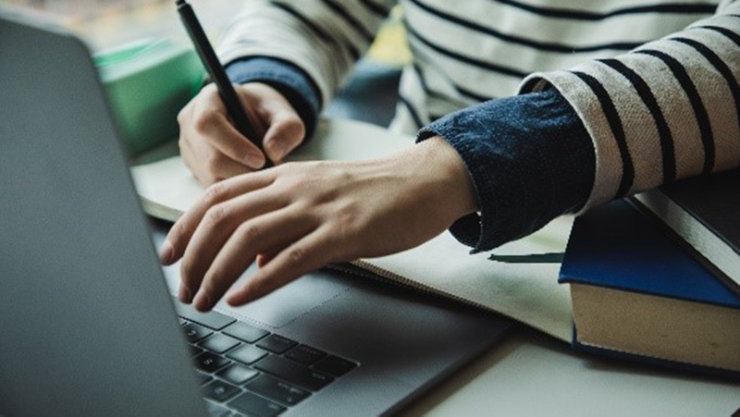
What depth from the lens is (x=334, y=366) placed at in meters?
0.51

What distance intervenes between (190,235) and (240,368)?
0.31 ft

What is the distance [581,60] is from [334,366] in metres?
0.49

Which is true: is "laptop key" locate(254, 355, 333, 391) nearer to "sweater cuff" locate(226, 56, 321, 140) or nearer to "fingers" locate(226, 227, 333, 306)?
"fingers" locate(226, 227, 333, 306)

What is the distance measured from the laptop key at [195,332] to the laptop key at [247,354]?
0.08 ft

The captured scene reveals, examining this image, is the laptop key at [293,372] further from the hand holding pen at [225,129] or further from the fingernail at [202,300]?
the hand holding pen at [225,129]

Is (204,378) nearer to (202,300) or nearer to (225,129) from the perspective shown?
(202,300)

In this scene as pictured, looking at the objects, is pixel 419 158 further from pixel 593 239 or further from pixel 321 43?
pixel 321 43

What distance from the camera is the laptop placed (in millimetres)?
349

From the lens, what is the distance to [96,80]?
1.08 ft

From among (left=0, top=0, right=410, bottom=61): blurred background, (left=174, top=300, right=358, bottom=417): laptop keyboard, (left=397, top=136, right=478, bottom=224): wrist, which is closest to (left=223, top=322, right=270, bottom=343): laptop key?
(left=174, top=300, right=358, bottom=417): laptop keyboard

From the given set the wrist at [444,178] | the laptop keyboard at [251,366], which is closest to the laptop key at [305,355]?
the laptop keyboard at [251,366]

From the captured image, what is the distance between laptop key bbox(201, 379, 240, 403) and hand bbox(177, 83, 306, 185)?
0.86 ft

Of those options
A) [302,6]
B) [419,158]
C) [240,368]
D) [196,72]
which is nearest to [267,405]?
[240,368]

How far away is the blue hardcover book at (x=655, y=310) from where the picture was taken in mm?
496
